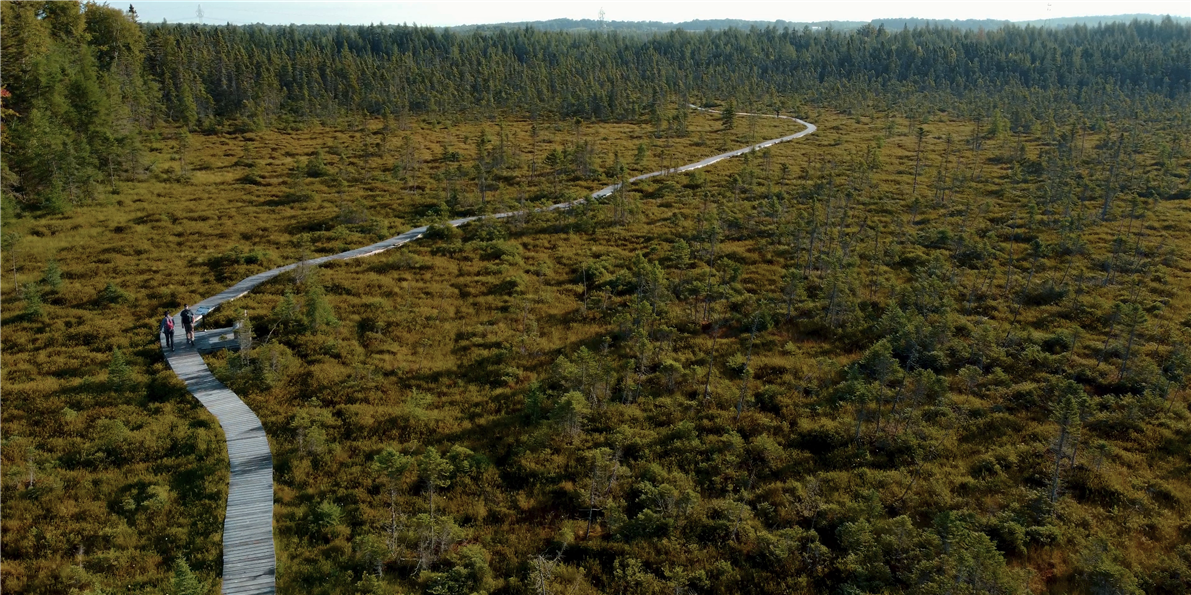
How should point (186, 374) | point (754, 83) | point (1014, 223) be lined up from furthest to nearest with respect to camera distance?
point (754, 83) < point (1014, 223) < point (186, 374)

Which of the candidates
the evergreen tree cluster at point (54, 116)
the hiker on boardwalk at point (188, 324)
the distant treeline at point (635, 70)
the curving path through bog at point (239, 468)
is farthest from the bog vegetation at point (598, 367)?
the distant treeline at point (635, 70)

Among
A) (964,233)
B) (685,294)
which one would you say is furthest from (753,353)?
(964,233)

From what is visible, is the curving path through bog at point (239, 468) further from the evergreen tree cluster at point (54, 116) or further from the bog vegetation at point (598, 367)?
the evergreen tree cluster at point (54, 116)

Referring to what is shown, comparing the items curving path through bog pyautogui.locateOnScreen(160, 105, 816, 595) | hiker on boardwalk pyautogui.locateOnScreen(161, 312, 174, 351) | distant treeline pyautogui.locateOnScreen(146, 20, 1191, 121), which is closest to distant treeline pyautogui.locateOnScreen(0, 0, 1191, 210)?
distant treeline pyautogui.locateOnScreen(146, 20, 1191, 121)

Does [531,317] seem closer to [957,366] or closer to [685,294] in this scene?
[685,294]

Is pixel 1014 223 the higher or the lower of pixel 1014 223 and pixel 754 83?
the lower

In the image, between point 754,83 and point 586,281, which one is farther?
point 754,83

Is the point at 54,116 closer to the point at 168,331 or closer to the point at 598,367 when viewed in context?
the point at 168,331

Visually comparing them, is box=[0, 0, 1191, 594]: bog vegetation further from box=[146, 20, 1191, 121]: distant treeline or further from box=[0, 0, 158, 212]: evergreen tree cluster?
box=[146, 20, 1191, 121]: distant treeline
